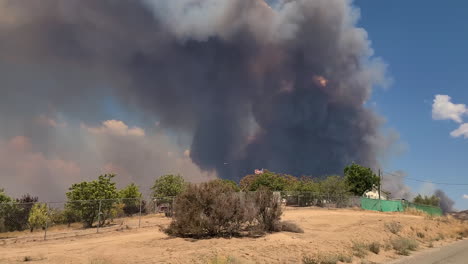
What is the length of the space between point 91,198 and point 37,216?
7445mm

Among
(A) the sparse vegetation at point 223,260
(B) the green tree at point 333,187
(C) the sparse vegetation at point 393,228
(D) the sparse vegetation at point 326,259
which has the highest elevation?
(B) the green tree at point 333,187

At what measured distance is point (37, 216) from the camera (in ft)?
90.5

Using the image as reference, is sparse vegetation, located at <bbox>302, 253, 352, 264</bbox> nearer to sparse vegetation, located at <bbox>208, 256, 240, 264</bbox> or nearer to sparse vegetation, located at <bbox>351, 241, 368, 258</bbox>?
sparse vegetation, located at <bbox>351, 241, 368, 258</bbox>

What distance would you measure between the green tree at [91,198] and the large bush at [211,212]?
9.11 meters

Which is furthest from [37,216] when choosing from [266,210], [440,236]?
[440,236]

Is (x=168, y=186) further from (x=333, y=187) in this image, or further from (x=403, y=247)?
(x=403, y=247)

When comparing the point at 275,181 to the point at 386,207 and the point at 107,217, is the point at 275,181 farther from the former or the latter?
the point at 107,217

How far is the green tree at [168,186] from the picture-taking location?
201 ft

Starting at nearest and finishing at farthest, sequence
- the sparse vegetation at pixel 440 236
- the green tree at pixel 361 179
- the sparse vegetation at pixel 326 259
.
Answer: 1. the sparse vegetation at pixel 326 259
2. the sparse vegetation at pixel 440 236
3. the green tree at pixel 361 179

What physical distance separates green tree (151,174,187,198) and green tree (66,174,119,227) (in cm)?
2307

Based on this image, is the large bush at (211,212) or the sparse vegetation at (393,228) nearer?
the large bush at (211,212)

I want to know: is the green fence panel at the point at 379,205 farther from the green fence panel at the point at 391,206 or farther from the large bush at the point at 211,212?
the large bush at the point at 211,212

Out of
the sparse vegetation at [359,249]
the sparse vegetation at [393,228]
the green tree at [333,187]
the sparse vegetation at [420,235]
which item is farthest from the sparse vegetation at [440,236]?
the green tree at [333,187]

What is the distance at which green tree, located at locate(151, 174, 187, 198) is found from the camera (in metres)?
61.2
